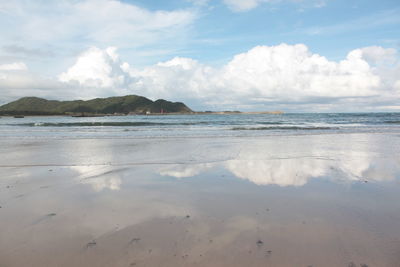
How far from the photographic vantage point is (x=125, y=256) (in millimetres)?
3365

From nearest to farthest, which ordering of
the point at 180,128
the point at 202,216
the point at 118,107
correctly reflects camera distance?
the point at 202,216 → the point at 180,128 → the point at 118,107

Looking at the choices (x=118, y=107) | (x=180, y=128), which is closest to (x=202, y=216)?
(x=180, y=128)

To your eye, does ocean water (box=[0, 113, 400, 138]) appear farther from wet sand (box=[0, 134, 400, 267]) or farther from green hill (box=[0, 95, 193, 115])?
green hill (box=[0, 95, 193, 115])

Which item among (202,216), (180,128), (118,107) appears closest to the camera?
(202,216)

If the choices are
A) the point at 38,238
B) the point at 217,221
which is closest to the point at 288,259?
the point at 217,221

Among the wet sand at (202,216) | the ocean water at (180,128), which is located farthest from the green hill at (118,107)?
the wet sand at (202,216)

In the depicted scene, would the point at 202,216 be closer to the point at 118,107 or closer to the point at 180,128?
the point at 180,128

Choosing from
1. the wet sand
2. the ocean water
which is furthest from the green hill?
the wet sand

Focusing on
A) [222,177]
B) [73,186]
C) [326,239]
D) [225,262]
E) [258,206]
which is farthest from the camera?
A: [222,177]

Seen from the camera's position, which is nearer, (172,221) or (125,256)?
(125,256)

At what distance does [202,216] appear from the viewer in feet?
15.1

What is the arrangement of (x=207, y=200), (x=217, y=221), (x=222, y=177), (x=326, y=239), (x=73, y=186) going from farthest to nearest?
1. (x=222, y=177)
2. (x=73, y=186)
3. (x=207, y=200)
4. (x=217, y=221)
5. (x=326, y=239)

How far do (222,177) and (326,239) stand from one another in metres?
3.80

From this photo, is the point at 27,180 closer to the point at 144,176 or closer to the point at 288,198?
the point at 144,176
